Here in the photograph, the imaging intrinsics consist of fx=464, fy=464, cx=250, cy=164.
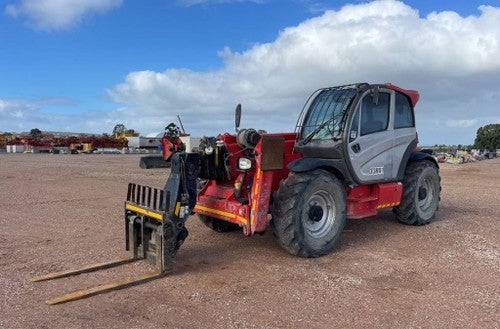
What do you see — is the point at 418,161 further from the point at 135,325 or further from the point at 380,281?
the point at 135,325

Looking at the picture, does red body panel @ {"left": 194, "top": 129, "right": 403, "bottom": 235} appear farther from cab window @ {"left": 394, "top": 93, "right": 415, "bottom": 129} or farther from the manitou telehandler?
cab window @ {"left": 394, "top": 93, "right": 415, "bottom": 129}

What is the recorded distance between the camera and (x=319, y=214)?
22.0 feet

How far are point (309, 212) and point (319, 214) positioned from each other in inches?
8.4

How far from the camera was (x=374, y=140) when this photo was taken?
25.1 ft

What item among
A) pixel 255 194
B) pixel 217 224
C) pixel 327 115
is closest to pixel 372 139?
pixel 327 115

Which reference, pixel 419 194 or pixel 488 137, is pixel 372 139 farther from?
pixel 488 137

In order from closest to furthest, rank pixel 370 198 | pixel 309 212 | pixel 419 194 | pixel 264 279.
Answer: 1. pixel 264 279
2. pixel 309 212
3. pixel 370 198
4. pixel 419 194

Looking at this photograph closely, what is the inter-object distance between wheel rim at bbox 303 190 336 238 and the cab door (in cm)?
74

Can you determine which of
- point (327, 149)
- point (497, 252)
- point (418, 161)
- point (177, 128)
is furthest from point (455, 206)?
point (177, 128)

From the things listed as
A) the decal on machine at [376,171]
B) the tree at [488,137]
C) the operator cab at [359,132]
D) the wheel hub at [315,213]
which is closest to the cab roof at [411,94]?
the operator cab at [359,132]

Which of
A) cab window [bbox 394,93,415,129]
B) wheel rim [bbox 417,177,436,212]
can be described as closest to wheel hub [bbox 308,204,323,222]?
cab window [bbox 394,93,415,129]

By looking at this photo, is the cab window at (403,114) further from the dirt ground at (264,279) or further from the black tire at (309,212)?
the black tire at (309,212)

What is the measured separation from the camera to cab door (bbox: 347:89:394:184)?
23.8 ft

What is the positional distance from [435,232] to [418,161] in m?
1.38
